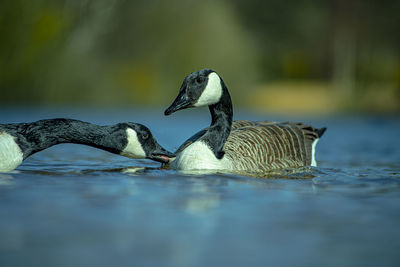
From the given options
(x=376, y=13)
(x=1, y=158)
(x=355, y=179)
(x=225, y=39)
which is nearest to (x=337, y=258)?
(x=355, y=179)

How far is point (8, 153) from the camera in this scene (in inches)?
239

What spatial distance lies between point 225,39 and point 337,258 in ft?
79.3

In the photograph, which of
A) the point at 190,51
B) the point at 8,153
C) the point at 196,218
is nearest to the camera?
the point at 196,218

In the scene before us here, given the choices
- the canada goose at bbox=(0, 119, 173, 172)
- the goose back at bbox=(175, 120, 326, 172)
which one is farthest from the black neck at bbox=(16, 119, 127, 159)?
the goose back at bbox=(175, 120, 326, 172)

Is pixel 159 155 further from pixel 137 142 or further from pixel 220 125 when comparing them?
pixel 220 125

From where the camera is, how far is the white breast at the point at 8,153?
6.04 metres

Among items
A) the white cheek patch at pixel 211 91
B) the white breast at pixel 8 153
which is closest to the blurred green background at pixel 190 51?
the white cheek patch at pixel 211 91

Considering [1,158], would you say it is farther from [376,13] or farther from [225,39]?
[376,13]

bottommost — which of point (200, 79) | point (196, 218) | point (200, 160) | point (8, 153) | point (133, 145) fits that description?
point (196, 218)

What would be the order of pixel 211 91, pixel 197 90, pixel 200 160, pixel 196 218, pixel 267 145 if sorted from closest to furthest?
pixel 196 218, pixel 200 160, pixel 197 90, pixel 211 91, pixel 267 145

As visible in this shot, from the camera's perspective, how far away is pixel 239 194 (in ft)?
16.2

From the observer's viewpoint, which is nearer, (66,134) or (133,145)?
(66,134)

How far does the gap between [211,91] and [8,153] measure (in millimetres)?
2520

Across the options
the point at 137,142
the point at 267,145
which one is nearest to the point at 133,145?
the point at 137,142
